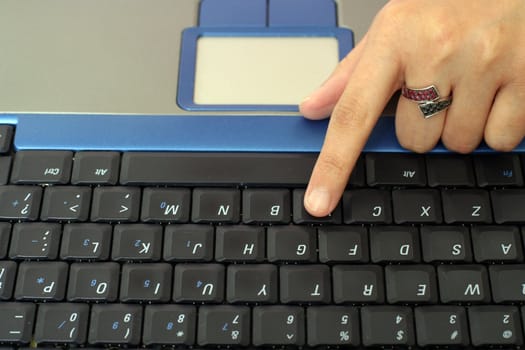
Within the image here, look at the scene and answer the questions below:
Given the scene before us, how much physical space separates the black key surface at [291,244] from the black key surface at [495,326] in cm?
19

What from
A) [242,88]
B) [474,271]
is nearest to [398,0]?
[242,88]

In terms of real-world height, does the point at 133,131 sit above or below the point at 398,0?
below

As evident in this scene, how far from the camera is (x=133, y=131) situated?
644 mm

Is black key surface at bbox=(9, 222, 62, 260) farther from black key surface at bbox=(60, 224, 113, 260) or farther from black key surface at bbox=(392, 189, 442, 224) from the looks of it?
black key surface at bbox=(392, 189, 442, 224)

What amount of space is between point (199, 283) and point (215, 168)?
14 cm

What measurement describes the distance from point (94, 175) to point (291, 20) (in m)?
0.34

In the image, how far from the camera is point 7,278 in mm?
587

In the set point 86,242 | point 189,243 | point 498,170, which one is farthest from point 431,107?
point 86,242

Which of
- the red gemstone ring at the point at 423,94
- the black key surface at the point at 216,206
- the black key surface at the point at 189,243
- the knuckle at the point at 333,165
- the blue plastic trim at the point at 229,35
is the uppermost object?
the blue plastic trim at the point at 229,35

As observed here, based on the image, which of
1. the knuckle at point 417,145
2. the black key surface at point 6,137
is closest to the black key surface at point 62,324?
the black key surface at point 6,137

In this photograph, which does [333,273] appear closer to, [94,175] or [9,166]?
[94,175]

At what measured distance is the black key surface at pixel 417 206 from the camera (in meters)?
0.60

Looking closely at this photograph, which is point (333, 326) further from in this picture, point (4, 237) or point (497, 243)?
point (4, 237)

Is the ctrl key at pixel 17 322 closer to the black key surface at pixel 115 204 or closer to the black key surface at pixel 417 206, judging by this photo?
the black key surface at pixel 115 204
